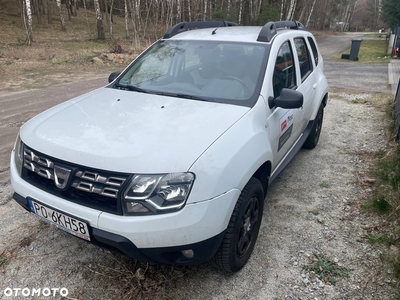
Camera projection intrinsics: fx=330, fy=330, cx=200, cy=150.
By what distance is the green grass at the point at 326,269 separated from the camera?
2557mm

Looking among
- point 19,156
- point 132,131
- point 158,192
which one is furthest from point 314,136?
point 19,156

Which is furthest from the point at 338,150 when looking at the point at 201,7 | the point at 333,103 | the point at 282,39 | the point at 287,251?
the point at 201,7

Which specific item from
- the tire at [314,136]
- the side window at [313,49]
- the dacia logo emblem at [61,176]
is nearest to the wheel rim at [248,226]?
the dacia logo emblem at [61,176]

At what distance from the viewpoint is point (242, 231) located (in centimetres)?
248

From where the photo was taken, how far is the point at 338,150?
5055 millimetres

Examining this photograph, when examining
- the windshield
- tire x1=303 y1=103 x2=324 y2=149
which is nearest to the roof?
the windshield

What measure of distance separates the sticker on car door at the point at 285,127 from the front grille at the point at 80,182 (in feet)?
5.59

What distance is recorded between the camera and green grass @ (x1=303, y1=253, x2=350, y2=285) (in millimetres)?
2557

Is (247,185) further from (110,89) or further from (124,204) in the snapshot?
(110,89)

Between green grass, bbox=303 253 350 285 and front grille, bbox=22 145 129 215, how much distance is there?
1652 mm

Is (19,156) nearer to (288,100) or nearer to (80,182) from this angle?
(80,182)

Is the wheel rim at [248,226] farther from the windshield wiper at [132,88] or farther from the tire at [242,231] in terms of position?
the windshield wiper at [132,88]

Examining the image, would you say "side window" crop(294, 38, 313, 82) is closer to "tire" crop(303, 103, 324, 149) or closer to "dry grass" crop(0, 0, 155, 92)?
"tire" crop(303, 103, 324, 149)

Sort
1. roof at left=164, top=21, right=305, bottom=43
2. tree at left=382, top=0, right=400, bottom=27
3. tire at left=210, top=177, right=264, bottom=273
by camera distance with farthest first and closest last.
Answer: tree at left=382, top=0, right=400, bottom=27 → roof at left=164, top=21, right=305, bottom=43 → tire at left=210, top=177, right=264, bottom=273
